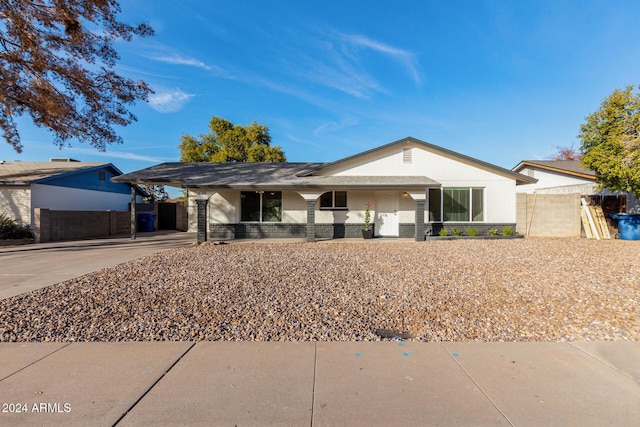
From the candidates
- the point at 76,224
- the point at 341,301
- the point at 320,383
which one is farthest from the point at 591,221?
the point at 76,224

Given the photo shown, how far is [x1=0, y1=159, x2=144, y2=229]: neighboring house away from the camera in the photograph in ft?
47.5

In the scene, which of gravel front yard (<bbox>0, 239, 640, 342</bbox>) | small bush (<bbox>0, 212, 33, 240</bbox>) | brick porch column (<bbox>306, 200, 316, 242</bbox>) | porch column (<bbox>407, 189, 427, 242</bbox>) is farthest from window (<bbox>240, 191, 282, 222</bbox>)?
small bush (<bbox>0, 212, 33, 240</bbox>)

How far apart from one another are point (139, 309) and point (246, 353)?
2.38 metres

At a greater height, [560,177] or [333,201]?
[560,177]

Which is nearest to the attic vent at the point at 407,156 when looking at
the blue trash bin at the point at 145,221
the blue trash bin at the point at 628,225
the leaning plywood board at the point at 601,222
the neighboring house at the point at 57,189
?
the leaning plywood board at the point at 601,222

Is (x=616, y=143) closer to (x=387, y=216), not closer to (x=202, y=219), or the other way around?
(x=387, y=216)

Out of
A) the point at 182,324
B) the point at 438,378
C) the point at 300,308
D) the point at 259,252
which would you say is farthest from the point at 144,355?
the point at 259,252

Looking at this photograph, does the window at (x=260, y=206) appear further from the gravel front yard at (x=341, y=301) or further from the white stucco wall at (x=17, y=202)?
the white stucco wall at (x=17, y=202)

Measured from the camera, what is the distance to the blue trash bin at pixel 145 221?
20.6 metres

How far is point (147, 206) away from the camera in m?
22.4

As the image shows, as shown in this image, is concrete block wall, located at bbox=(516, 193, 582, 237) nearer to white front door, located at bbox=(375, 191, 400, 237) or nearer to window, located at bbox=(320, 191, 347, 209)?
white front door, located at bbox=(375, 191, 400, 237)

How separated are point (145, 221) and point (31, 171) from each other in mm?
6243

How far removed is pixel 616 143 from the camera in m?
11.3

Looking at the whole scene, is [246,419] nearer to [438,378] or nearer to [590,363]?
[438,378]
